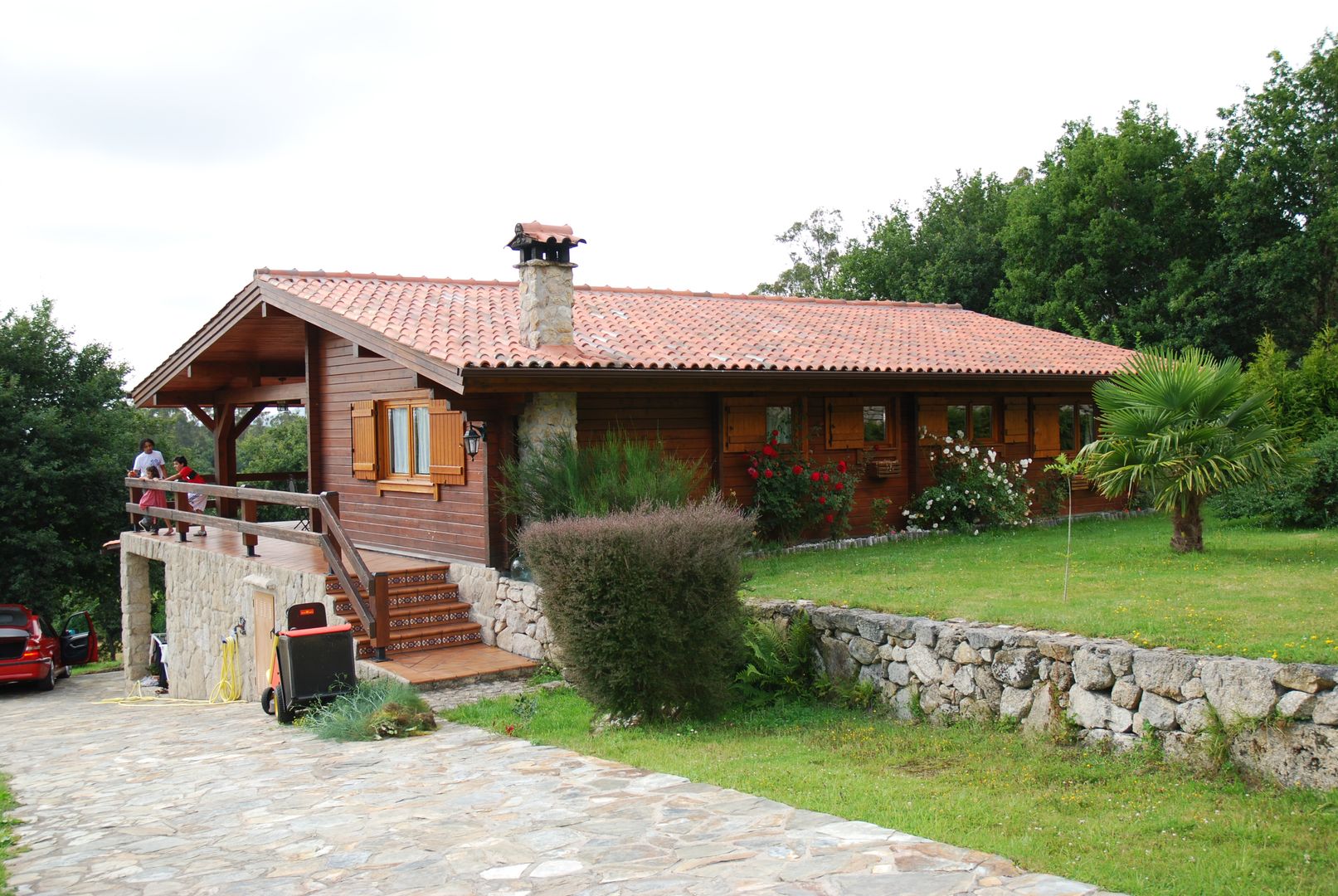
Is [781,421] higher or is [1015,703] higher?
[781,421]

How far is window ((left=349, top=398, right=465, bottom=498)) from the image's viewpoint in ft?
42.8

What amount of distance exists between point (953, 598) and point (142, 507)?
1391 cm

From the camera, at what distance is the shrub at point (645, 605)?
305 inches

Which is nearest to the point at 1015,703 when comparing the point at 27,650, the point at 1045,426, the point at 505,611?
the point at 505,611

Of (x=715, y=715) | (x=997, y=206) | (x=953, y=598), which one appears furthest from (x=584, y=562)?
(x=997, y=206)

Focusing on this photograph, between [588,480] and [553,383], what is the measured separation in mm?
1359

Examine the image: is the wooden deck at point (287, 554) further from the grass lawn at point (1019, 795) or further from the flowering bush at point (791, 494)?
the grass lawn at point (1019, 795)

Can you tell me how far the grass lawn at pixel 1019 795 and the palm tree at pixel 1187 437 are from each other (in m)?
4.55

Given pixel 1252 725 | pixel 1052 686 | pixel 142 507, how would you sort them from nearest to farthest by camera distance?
pixel 1252 725
pixel 1052 686
pixel 142 507

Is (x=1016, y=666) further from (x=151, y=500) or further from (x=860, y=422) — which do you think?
(x=151, y=500)

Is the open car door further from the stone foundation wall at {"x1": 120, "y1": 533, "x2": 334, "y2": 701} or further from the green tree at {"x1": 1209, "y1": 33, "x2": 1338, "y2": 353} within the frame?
the green tree at {"x1": 1209, "y1": 33, "x2": 1338, "y2": 353}

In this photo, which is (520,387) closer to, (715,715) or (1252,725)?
(715,715)

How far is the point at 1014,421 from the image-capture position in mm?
17000

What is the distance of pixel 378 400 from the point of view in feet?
48.1
